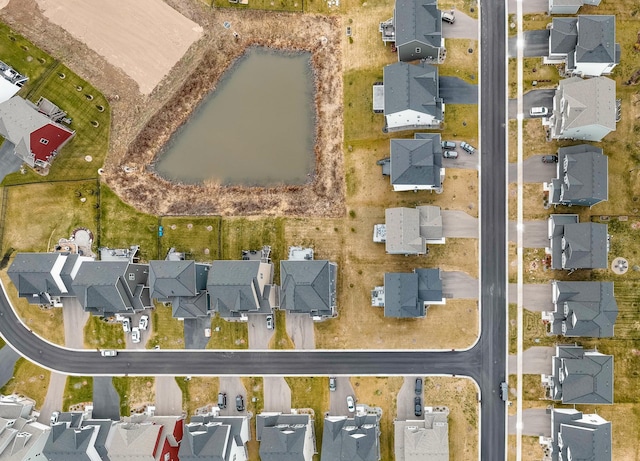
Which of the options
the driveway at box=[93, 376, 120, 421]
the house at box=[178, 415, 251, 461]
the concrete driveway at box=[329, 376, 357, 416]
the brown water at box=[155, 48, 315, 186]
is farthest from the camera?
the brown water at box=[155, 48, 315, 186]

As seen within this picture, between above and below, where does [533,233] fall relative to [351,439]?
above

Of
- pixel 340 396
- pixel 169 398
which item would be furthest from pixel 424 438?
pixel 169 398

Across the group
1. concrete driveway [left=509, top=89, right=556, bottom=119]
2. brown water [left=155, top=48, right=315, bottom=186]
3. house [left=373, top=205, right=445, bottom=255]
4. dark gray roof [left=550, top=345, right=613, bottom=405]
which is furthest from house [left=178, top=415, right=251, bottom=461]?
concrete driveway [left=509, top=89, right=556, bottom=119]

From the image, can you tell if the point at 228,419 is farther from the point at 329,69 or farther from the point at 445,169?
the point at 329,69

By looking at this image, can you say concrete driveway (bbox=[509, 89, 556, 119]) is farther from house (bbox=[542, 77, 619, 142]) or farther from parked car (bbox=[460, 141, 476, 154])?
parked car (bbox=[460, 141, 476, 154])

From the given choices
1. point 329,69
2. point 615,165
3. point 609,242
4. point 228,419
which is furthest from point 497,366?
point 329,69

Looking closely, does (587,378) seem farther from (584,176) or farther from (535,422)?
(584,176)

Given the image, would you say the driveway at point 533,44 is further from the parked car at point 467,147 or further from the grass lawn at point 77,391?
the grass lawn at point 77,391
